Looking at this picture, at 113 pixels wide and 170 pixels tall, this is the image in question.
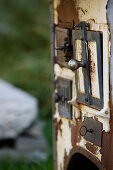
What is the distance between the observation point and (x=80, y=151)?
3.71m

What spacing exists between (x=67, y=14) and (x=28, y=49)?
743cm

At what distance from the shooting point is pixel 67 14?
384 centimetres

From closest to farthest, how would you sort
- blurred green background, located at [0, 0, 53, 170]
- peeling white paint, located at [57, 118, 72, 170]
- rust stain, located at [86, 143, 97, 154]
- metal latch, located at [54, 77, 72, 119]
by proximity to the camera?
rust stain, located at [86, 143, 97, 154] < metal latch, located at [54, 77, 72, 119] < peeling white paint, located at [57, 118, 72, 170] < blurred green background, located at [0, 0, 53, 170]

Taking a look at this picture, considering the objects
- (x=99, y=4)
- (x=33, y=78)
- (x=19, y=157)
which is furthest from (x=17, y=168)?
(x=33, y=78)

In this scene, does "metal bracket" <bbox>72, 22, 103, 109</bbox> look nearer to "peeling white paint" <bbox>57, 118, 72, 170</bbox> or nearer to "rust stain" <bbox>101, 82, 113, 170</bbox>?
"rust stain" <bbox>101, 82, 113, 170</bbox>

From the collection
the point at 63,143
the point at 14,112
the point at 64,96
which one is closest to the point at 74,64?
the point at 64,96

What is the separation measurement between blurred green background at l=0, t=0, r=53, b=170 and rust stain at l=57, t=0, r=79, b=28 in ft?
11.1

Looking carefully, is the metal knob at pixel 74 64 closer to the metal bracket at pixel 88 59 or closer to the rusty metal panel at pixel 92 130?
the metal bracket at pixel 88 59

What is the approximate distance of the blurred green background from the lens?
9.33 meters

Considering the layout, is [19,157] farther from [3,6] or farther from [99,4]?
[3,6]

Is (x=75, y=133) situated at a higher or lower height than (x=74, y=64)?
lower

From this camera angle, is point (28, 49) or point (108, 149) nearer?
point (108, 149)

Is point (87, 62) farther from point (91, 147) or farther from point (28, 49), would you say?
point (28, 49)

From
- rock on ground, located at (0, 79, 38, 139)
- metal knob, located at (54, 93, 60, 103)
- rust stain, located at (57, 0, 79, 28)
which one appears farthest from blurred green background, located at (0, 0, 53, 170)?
rust stain, located at (57, 0, 79, 28)
